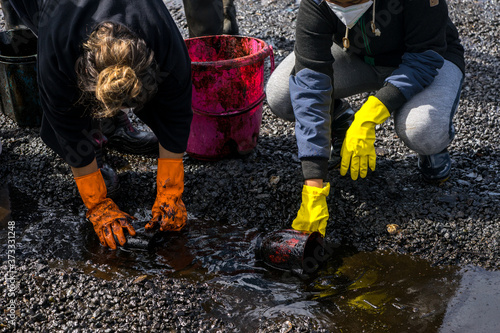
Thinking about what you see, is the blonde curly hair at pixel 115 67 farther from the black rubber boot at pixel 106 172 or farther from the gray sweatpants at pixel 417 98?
the gray sweatpants at pixel 417 98

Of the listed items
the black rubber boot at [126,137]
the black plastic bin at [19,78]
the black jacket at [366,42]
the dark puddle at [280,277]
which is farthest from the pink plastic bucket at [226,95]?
the black plastic bin at [19,78]

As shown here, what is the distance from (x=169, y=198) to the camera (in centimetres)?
257

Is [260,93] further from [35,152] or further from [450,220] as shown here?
[35,152]

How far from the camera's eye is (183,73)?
7.25 ft

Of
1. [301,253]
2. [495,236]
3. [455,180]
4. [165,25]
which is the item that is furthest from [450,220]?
[165,25]

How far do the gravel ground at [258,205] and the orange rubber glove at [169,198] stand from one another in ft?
0.81

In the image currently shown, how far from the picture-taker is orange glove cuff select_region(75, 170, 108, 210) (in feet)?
8.15

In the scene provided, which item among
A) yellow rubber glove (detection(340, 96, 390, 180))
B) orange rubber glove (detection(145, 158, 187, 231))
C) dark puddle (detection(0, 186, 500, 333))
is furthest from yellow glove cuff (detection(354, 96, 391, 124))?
orange rubber glove (detection(145, 158, 187, 231))

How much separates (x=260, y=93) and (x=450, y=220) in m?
1.37

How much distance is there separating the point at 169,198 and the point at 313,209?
785 millimetres

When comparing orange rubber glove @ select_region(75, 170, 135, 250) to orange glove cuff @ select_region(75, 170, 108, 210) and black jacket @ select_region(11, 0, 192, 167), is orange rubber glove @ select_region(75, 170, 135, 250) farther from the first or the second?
black jacket @ select_region(11, 0, 192, 167)

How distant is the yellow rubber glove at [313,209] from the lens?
236 cm

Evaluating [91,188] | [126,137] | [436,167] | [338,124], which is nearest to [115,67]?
[91,188]

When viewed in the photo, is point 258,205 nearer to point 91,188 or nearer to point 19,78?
point 91,188
